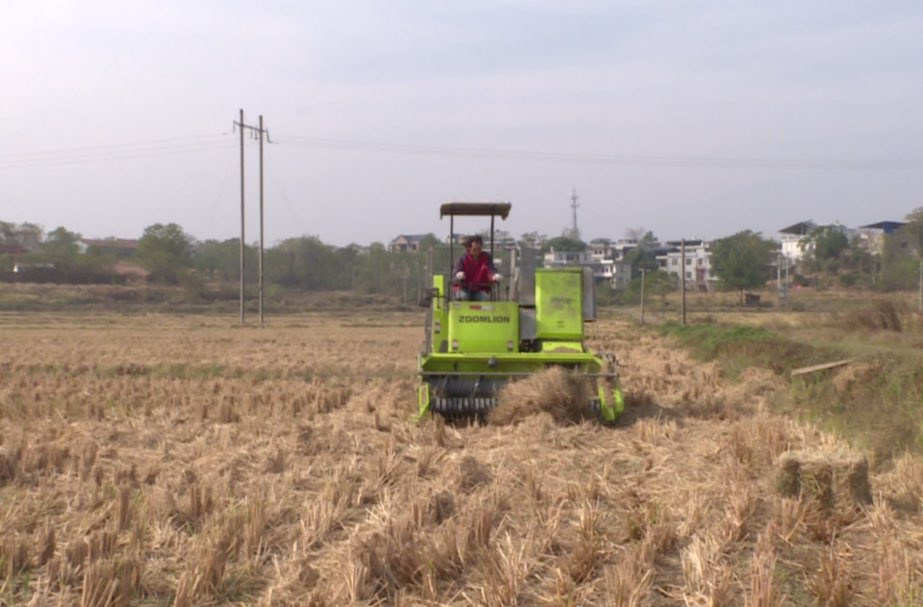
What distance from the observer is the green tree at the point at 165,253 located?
72.1 m

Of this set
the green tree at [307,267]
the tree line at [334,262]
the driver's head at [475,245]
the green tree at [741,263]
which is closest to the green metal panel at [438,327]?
the driver's head at [475,245]

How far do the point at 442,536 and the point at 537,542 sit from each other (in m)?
0.61

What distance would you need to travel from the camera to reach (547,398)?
1118 centimetres

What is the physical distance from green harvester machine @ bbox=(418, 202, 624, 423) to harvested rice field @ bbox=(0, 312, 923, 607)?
601mm

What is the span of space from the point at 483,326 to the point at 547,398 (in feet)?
6.18

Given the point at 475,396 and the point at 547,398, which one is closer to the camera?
the point at 547,398

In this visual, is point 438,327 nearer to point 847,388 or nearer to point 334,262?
point 847,388

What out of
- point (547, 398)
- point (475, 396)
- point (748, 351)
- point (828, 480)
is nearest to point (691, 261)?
point (748, 351)

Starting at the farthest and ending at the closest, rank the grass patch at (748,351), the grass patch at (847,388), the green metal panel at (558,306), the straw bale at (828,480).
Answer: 1. the grass patch at (748,351)
2. the green metal panel at (558,306)
3. the grass patch at (847,388)
4. the straw bale at (828,480)

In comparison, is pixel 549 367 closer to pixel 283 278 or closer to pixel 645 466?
pixel 645 466

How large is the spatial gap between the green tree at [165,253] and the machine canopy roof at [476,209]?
59.6 m

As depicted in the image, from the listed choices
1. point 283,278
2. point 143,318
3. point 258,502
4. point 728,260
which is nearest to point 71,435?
point 258,502

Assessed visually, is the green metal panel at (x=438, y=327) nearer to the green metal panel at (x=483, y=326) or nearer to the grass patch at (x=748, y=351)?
the green metal panel at (x=483, y=326)

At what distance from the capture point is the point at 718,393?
15.1 m
